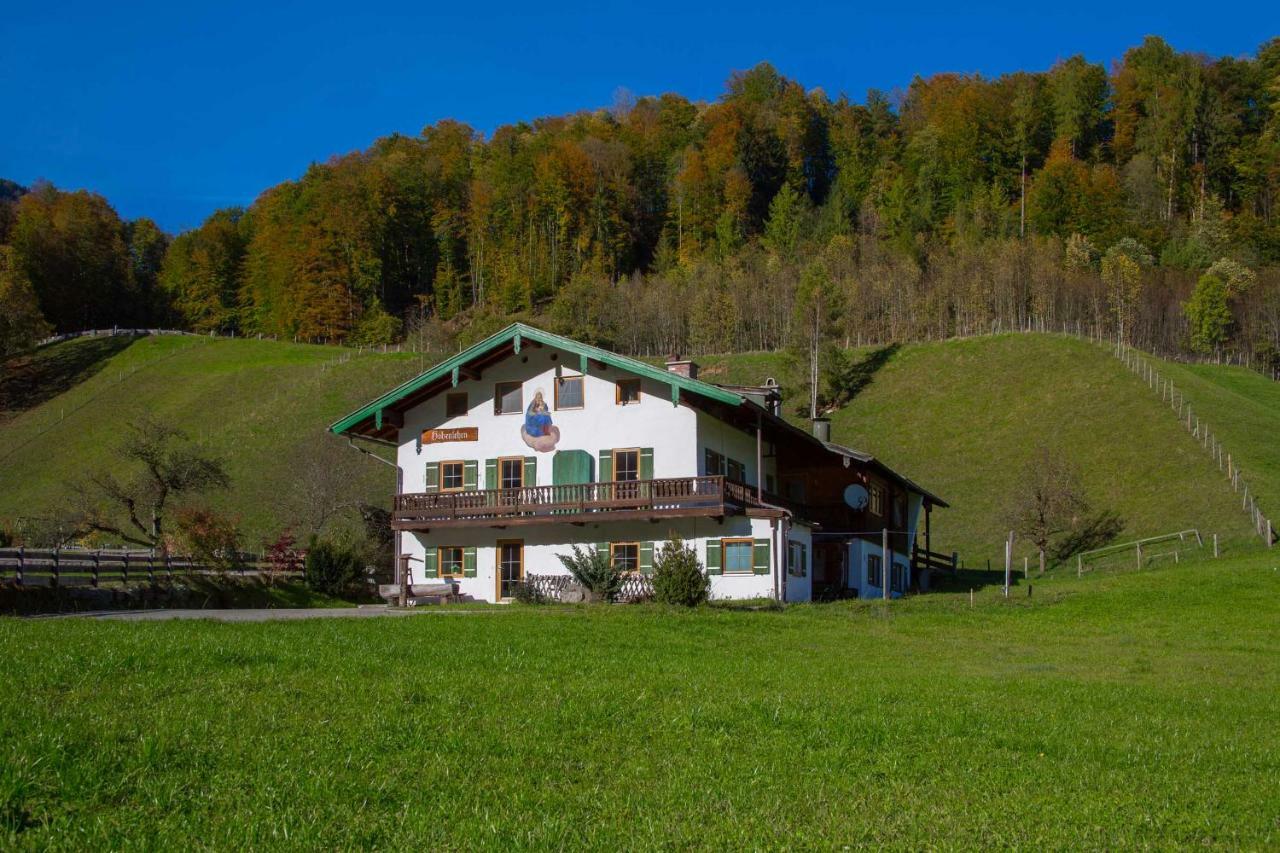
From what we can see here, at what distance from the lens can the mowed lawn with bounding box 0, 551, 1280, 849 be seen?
299 inches

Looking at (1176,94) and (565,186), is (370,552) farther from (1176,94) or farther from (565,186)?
(1176,94)

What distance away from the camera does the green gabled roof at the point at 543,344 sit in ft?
113

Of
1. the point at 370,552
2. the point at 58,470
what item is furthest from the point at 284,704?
the point at 58,470

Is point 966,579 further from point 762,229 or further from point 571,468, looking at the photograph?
point 762,229

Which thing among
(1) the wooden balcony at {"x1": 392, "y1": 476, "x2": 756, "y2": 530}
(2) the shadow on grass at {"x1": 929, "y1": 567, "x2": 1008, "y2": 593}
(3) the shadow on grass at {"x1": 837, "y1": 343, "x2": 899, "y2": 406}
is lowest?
(2) the shadow on grass at {"x1": 929, "y1": 567, "x2": 1008, "y2": 593}

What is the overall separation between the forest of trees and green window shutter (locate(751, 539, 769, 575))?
5129 centimetres

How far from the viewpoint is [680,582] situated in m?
27.4

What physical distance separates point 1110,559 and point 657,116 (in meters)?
133

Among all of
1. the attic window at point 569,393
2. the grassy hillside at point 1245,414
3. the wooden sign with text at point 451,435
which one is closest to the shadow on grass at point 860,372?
the grassy hillside at point 1245,414

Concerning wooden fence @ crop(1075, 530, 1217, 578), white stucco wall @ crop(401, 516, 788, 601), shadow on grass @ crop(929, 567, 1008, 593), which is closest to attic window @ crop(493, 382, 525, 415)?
white stucco wall @ crop(401, 516, 788, 601)

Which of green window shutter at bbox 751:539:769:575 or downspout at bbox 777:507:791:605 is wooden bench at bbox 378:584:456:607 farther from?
downspout at bbox 777:507:791:605

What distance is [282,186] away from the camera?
509 ft

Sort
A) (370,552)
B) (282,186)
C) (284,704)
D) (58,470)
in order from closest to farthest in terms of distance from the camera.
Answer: (284,704)
(370,552)
(58,470)
(282,186)

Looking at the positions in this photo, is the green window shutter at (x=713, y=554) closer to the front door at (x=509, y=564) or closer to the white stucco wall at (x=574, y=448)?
the white stucco wall at (x=574, y=448)
